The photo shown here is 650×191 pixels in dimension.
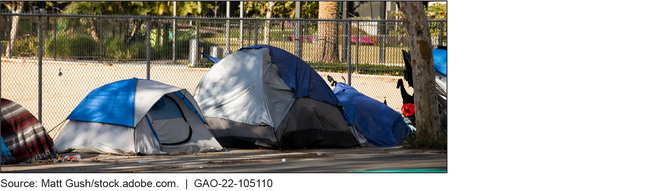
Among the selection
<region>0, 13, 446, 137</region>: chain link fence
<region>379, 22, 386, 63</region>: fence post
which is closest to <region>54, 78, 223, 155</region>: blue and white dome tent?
<region>0, 13, 446, 137</region>: chain link fence

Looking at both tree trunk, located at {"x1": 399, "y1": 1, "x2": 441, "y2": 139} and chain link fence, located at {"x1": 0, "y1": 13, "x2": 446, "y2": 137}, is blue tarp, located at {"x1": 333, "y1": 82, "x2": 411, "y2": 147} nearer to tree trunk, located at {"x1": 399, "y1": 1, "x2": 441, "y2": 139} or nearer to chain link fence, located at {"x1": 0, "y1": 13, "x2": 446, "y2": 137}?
chain link fence, located at {"x1": 0, "y1": 13, "x2": 446, "y2": 137}

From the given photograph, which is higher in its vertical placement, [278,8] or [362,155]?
[278,8]

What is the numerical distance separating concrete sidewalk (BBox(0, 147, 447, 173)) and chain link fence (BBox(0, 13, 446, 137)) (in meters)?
2.34

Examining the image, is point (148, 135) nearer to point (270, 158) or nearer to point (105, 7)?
point (270, 158)

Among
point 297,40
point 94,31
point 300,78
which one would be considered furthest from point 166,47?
point 300,78

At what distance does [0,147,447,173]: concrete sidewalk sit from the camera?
607cm

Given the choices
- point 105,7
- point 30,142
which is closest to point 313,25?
point 30,142

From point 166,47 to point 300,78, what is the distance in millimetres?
3142

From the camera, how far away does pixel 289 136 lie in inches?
309

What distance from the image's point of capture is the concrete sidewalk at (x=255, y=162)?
19.9ft

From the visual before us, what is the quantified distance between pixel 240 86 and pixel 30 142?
2.97 metres

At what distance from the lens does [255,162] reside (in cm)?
666

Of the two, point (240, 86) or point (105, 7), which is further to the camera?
point (105, 7)

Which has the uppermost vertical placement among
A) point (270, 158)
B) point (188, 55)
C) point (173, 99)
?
point (188, 55)
